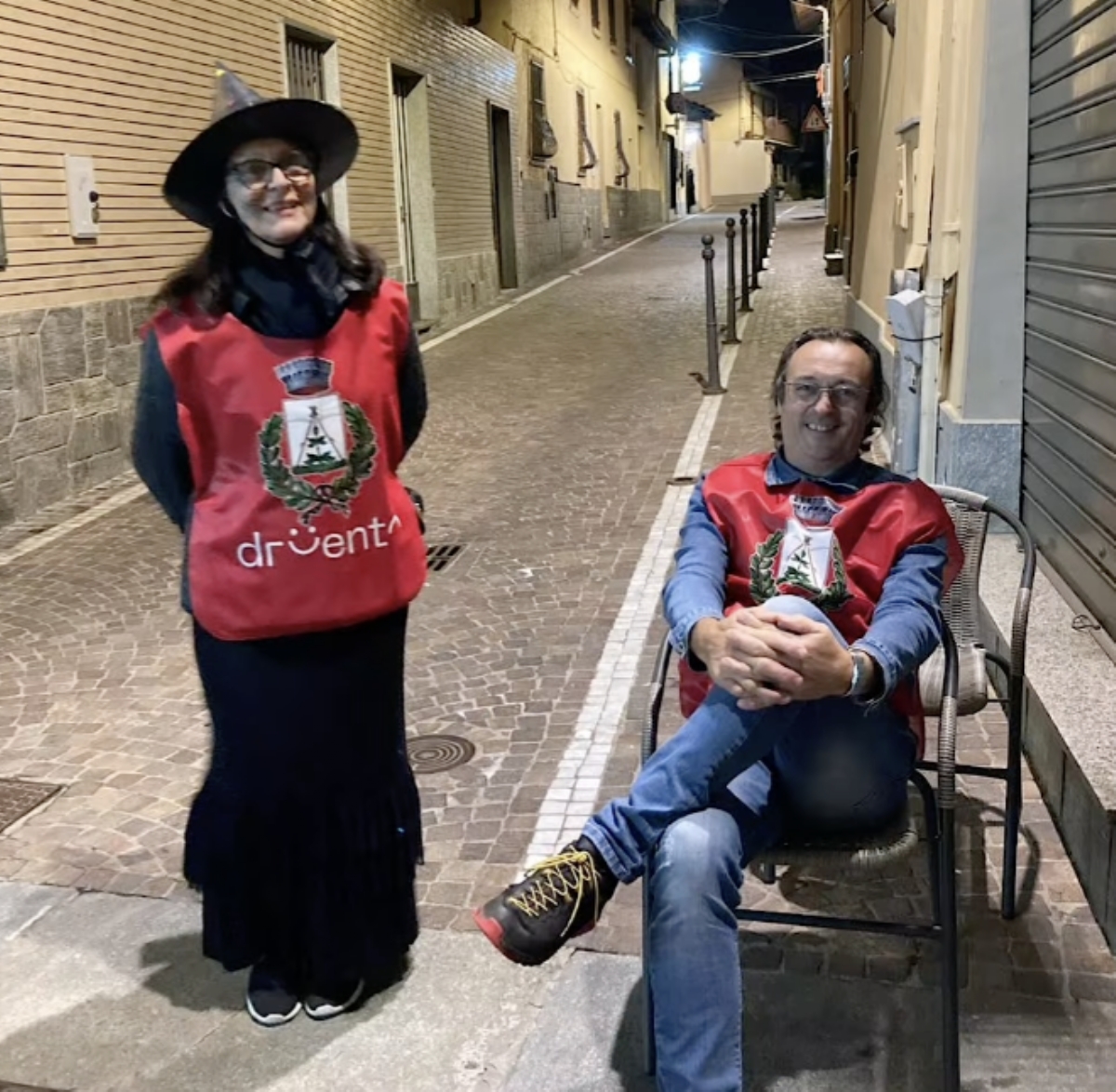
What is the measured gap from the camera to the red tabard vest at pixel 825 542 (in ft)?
8.42

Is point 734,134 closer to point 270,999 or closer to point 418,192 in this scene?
point 418,192

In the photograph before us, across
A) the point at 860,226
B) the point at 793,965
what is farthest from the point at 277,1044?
the point at 860,226

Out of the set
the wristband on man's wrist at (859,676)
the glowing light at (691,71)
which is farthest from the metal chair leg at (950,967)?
the glowing light at (691,71)

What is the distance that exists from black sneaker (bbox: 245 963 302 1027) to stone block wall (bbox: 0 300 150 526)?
476 cm

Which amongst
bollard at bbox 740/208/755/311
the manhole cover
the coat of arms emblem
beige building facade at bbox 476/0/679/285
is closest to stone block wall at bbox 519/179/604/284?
beige building facade at bbox 476/0/679/285

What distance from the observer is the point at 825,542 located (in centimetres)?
256

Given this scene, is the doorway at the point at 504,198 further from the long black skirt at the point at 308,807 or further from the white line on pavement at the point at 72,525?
the long black skirt at the point at 308,807

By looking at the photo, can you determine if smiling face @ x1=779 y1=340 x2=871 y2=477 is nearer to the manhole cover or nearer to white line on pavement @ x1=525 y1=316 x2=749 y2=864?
white line on pavement @ x1=525 y1=316 x2=749 y2=864

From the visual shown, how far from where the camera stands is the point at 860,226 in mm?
10438

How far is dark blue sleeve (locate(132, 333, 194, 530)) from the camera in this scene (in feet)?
7.85

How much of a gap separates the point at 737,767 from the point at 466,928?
981 mm

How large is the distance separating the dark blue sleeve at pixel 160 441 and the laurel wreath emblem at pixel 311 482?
174mm

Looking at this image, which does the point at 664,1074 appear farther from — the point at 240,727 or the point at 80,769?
the point at 80,769

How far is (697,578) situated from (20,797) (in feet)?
7.44
